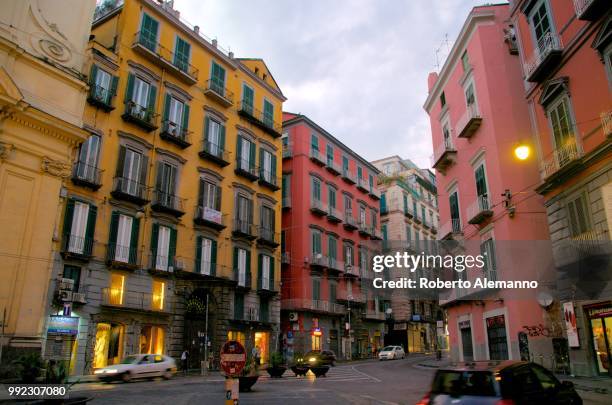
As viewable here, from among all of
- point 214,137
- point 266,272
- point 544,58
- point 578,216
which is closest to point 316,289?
point 266,272

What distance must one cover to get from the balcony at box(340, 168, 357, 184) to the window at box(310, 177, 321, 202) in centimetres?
473


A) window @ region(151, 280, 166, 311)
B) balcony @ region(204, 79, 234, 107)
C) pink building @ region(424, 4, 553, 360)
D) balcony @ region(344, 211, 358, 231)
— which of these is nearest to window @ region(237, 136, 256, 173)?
balcony @ region(204, 79, 234, 107)

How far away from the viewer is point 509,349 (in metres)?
21.6

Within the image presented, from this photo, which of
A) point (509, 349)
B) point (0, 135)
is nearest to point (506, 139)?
point (509, 349)

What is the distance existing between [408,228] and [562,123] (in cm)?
4459

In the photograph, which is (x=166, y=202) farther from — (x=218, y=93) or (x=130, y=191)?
(x=218, y=93)

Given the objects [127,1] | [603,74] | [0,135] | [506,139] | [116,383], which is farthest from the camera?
[127,1]

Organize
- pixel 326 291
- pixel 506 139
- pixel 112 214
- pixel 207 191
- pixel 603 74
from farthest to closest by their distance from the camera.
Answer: pixel 326 291 < pixel 207 191 < pixel 112 214 < pixel 506 139 < pixel 603 74

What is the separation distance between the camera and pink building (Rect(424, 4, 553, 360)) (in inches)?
859

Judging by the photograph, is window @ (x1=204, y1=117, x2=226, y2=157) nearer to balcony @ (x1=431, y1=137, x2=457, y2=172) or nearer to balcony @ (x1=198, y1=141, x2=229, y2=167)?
balcony @ (x1=198, y1=141, x2=229, y2=167)

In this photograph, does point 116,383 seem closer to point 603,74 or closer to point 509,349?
point 509,349

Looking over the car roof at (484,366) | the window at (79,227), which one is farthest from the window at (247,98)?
the car roof at (484,366)

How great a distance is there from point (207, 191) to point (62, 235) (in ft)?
36.4

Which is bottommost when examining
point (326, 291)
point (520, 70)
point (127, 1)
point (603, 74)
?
point (326, 291)
